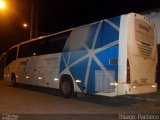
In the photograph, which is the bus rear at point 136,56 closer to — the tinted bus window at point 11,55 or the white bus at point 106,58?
the white bus at point 106,58

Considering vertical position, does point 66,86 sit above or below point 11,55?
below

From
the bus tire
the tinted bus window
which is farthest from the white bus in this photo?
the tinted bus window

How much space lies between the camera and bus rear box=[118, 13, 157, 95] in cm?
1020

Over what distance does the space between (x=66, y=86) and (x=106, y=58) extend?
3.33 m

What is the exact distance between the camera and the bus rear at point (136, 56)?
1020 cm

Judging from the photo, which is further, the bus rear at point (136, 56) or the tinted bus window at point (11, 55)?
the tinted bus window at point (11, 55)

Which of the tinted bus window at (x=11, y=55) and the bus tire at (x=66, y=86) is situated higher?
the tinted bus window at (x=11, y=55)

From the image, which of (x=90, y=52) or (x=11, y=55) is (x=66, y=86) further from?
(x=11, y=55)

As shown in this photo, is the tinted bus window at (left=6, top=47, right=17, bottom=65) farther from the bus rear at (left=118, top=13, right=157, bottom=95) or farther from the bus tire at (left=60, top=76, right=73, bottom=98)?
the bus rear at (left=118, top=13, right=157, bottom=95)

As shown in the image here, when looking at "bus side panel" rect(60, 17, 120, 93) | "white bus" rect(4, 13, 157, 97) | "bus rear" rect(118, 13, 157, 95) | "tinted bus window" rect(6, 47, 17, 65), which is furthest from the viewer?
"tinted bus window" rect(6, 47, 17, 65)

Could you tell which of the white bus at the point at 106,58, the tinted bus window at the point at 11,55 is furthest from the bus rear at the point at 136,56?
the tinted bus window at the point at 11,55

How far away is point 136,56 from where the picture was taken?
1062 centimetres

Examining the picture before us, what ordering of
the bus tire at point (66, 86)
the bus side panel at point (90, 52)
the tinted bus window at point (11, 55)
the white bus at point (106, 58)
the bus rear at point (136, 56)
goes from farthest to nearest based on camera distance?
the tinted bus window at point (11, 55)
the bus tire at point (66, 86)
the bus side panel at point (90, 52)
the white bus at point (106, 58)
the bus rear at point (136, 56)

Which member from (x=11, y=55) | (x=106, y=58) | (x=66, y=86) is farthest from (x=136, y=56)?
(x=11, y=55)
